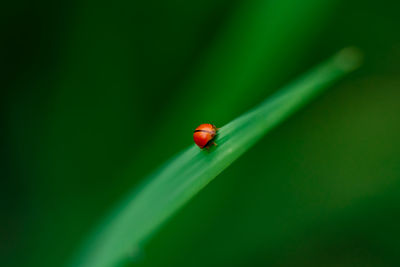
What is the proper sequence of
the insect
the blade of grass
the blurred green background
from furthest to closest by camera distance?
the blurred green background < the insect < the blade of grass

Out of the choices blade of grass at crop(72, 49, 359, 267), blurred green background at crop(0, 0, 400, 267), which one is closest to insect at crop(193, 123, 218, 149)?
blade of grass at crop(72, 49, 359, 267)

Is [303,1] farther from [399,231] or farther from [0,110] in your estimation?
[0,110]

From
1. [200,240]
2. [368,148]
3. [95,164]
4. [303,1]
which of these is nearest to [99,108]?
[95,164]

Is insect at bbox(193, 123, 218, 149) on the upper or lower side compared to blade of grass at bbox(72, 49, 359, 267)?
upper

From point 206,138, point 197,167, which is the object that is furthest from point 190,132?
point 197,167

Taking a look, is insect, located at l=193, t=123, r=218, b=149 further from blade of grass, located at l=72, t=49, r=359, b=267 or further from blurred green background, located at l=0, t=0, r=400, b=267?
blurred green background, located at l=0, t=0, r=400, b=267

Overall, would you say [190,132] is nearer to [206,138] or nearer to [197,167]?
[206,138]
